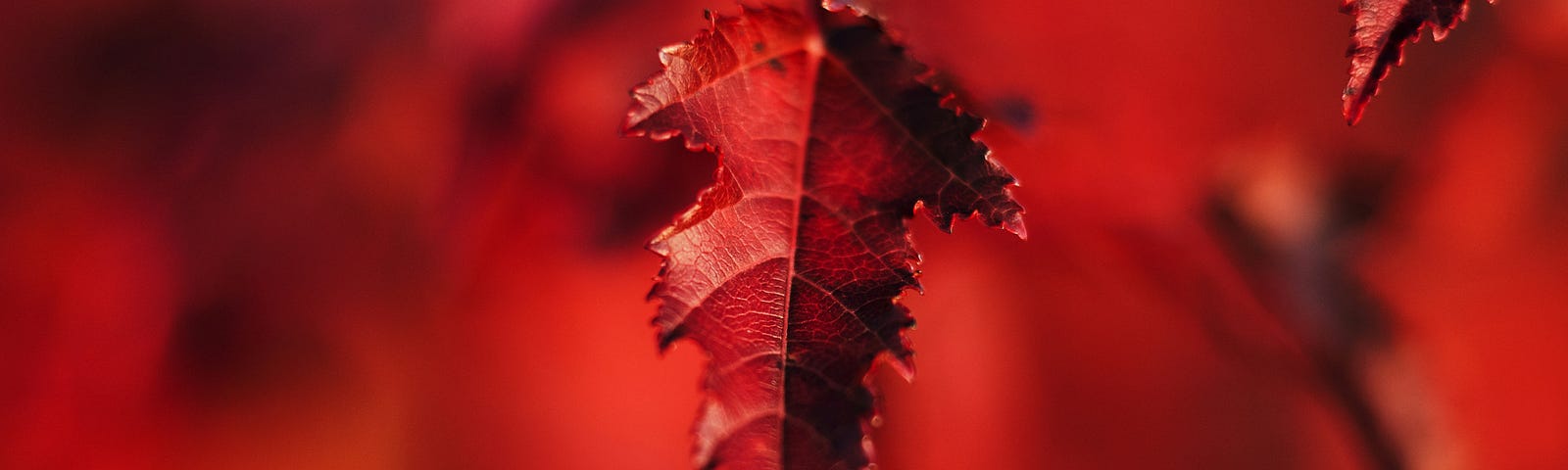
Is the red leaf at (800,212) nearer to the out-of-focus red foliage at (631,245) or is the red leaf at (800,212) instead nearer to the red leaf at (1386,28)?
the red leaf at (1386,28)

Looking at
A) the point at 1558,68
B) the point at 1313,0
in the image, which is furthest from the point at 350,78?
the point at 1558,68

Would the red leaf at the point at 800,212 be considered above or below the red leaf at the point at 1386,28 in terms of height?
below

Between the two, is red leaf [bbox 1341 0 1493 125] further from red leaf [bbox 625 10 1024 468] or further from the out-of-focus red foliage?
the out-of-focus red foliage

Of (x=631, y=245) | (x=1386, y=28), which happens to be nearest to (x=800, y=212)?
(x=1386, y=28)

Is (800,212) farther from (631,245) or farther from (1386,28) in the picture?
(631,245)

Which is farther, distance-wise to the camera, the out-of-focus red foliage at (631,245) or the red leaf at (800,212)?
the out-of-focus red foliage at (631,245)

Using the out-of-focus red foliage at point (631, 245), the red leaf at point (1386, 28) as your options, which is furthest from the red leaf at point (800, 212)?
the out-of-focus red foliage at point (631, 245)
